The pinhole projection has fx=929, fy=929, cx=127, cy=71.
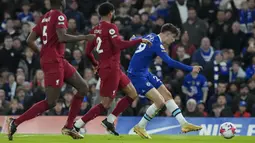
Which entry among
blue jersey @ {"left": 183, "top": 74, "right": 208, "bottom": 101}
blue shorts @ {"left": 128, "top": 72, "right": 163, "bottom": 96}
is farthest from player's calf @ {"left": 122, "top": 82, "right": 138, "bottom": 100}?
blue jersey @ {"left": 183, "top": 74, "right": 208, "bottom": 101}

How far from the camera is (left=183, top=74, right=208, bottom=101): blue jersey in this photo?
25891 mm

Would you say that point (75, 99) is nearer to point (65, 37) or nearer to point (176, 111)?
point (65, 37)

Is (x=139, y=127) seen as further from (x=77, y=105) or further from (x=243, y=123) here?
(x=243, y=123)

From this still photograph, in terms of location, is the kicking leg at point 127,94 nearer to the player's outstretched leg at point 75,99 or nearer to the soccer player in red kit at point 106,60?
the soccer player in red kit at point 106,60

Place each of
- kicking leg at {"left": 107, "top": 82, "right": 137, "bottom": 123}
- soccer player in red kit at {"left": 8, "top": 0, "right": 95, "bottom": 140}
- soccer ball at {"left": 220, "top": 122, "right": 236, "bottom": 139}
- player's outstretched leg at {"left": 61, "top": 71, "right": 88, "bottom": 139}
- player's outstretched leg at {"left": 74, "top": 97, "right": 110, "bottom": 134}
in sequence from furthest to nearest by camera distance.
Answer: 1. kicking leg at {"left": 107, "top": 82, "right": 137, "bottom": 123}
2. soccer ball at {"left": 220, "top": 122, "right": 236, "bottom": 139}
3. player's outstretched leg at {"left": 74, "top": 97, "right": 110, "bottom": 134}
4. player's outstretched leg at {"left": 61, "top": 71, "right": 88, "bottom": 139}
5. soccer player in red kit at {"left": 8, "top": 0, "right": 95, "bottom": 140}

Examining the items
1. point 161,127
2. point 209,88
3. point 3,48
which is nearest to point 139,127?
point 161,127

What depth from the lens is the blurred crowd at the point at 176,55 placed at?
25.7 m

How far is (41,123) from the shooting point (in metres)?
24.7

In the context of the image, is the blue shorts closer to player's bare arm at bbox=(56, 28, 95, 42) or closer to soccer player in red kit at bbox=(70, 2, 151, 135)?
soccer player in red kit at bbox=(70, 2, 151, 135)

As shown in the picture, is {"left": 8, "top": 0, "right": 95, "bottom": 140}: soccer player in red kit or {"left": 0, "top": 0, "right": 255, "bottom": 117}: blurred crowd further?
{"left": 0, "top": 0, "right": 255, "bottom": 117}: blurred crowd

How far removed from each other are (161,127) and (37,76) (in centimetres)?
474

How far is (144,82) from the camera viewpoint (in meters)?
19.1

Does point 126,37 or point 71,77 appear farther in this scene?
point 126,37

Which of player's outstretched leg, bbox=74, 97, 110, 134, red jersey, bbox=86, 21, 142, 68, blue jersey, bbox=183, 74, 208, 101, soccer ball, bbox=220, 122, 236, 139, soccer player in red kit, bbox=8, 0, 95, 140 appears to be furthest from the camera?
blue jersey, bbox=183, 74, 208, 101
